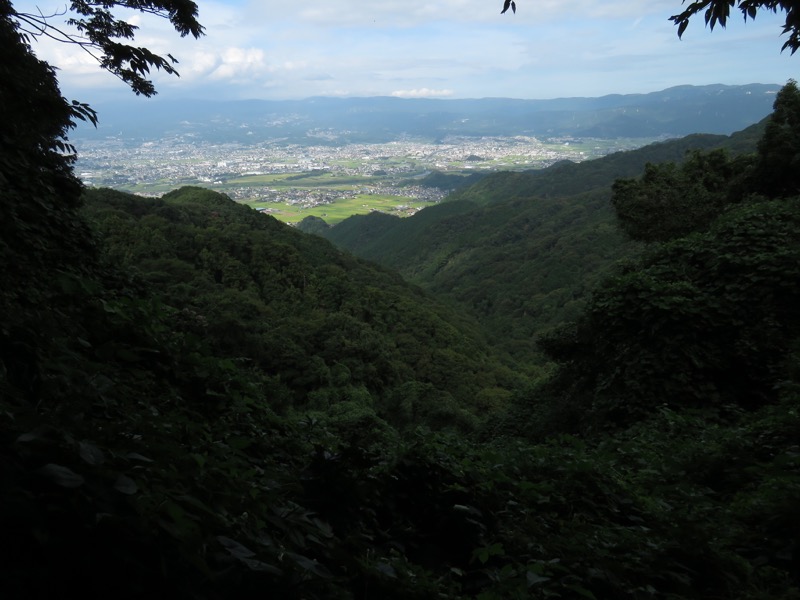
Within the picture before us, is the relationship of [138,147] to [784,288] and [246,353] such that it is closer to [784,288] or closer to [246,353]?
[246,353]

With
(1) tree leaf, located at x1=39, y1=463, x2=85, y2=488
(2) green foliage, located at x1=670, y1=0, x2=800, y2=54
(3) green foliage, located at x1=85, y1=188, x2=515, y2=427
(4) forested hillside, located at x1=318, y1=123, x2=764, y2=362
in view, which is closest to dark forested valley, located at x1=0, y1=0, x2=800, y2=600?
(1) tree leaf, located at x1=39, y1=463, x2=85, y2=488

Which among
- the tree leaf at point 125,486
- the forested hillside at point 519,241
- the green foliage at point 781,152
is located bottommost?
the forested hillside at point 519,241

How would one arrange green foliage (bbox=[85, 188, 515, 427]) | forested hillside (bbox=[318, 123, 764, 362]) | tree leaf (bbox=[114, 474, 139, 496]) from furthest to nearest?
forested hillside (bbox=[318, 123, 764, 362]), green foliage (bbox=[85, 188, 515, 427]), tree leaf (bbox=[114, 474, 139, 496])

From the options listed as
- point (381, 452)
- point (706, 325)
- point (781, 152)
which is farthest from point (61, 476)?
point (781, 152)

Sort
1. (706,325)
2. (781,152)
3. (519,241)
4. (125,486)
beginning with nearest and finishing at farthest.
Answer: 1. (125,486)
2. (706,325)
3. (781,152)
4. (519,241)

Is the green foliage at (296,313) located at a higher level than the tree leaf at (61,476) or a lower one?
lower

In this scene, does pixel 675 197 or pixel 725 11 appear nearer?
pixel 725 11

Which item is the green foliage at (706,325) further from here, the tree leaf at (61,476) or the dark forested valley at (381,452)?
the tree leaf at (61,476)

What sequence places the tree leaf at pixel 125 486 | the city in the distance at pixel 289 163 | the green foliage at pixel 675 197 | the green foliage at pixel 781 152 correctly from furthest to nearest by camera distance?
the city in the distance at pixel 289 163 → the green foliage at pixel 675 197 → the green foliage at pixel 781 152 → the tree leaf at pixel 125 486

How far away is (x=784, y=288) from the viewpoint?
6719mm

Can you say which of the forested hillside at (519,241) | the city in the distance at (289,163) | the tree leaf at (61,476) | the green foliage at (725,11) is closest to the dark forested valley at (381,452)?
the tree leaf at (61,476)

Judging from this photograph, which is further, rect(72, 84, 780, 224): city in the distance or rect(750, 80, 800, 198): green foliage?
rect(72, 84, 780, 224): city in the distance

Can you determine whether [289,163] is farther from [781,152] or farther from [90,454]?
[90,454]

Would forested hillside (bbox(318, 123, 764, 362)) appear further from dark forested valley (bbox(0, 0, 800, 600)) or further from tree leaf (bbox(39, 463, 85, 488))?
tree leaf (bbox(39, 463, 85, 488))
